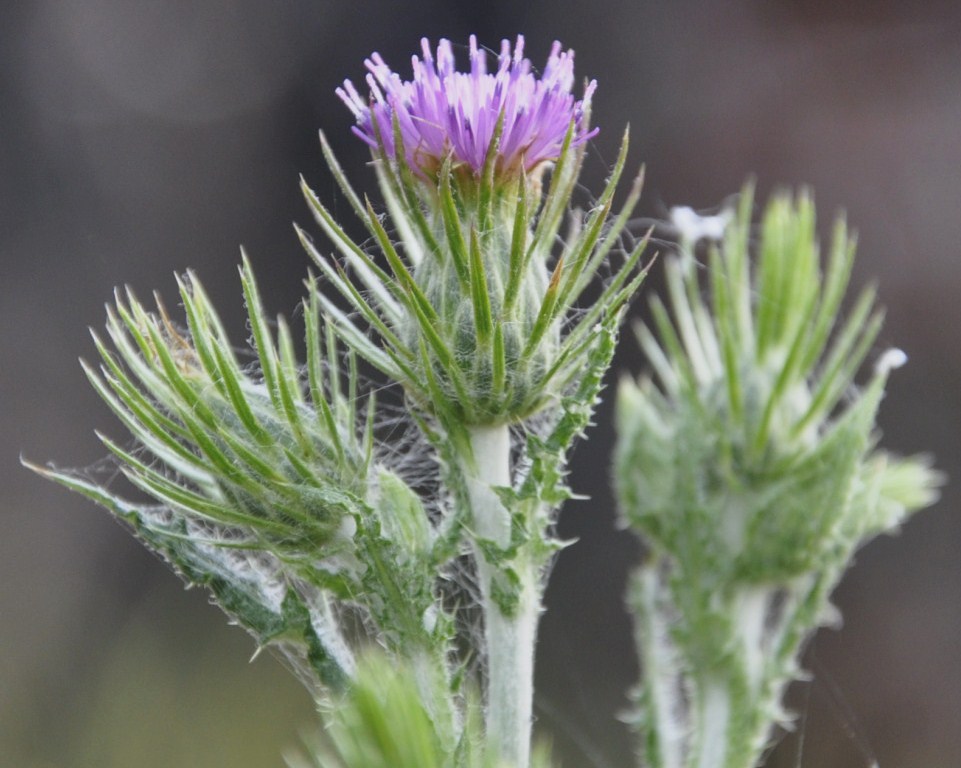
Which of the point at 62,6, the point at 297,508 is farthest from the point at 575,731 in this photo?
the point at 62,6

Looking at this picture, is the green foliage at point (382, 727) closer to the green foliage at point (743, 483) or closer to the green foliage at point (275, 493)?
the green foliage at point (275, 493)

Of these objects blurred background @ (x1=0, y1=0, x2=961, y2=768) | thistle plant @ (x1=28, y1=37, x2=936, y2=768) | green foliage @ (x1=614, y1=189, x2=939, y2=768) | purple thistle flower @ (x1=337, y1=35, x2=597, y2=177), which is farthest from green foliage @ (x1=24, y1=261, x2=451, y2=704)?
blurred background @ (x1=0, y1=0, x2=961, y2=768)

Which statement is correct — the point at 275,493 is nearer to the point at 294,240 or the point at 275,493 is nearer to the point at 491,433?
the point at 491,433

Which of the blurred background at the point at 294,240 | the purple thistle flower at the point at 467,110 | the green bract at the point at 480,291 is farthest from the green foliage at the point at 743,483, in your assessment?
the blurred background at the point at 294,240

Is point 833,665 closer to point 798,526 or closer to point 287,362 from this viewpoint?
point 798,526

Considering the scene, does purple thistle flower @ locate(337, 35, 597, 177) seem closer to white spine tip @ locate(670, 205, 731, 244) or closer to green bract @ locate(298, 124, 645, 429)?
green bract @ locate(298, 124, 645, 429)

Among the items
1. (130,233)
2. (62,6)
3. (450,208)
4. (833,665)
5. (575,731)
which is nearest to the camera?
(450,208)
